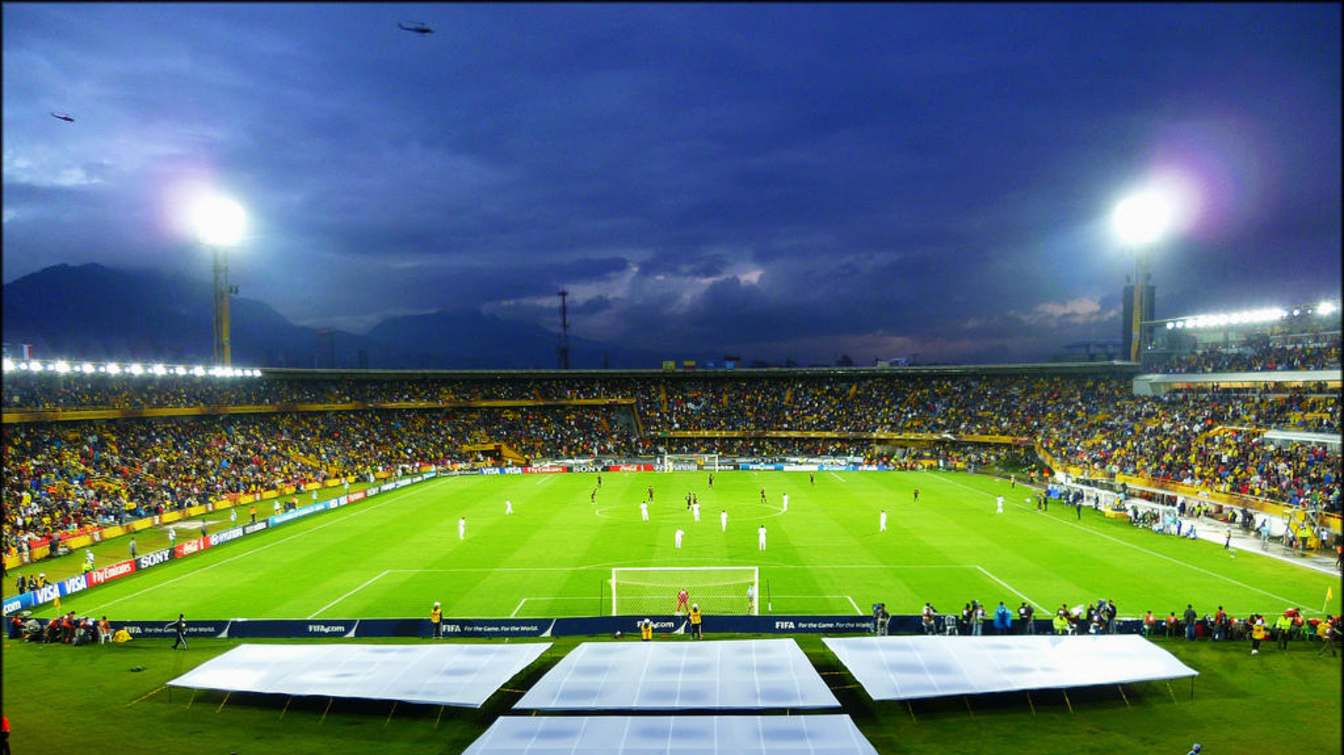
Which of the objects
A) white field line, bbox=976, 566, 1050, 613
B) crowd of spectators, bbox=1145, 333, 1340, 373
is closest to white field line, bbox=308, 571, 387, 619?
white field line, bbox=976, 566, 1050, 613

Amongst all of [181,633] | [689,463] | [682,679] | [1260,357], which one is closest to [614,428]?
[689,463]

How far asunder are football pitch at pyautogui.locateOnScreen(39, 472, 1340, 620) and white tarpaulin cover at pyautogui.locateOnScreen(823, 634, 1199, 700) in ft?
22.7

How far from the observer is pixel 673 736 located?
16172 millimetres

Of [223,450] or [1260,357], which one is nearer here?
[1260,357]

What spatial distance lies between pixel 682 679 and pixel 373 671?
7969mm

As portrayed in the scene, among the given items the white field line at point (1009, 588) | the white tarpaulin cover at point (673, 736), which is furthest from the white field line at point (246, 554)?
the white field line at point (1009, 588)

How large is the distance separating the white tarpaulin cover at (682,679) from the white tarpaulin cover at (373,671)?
1.54m

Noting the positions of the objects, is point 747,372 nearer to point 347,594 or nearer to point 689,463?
point 689,463

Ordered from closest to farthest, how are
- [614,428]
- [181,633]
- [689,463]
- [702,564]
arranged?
[181,633] < [702,564] < [689,463] < [614,428]

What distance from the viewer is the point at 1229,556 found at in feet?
119

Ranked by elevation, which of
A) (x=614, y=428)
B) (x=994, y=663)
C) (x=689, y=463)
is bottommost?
(x=689, y=463)

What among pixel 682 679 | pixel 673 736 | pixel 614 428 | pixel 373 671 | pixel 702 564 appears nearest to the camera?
pixel 673 736

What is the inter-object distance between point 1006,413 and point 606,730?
68.7m

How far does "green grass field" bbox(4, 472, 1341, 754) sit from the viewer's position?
1941 centimetres
